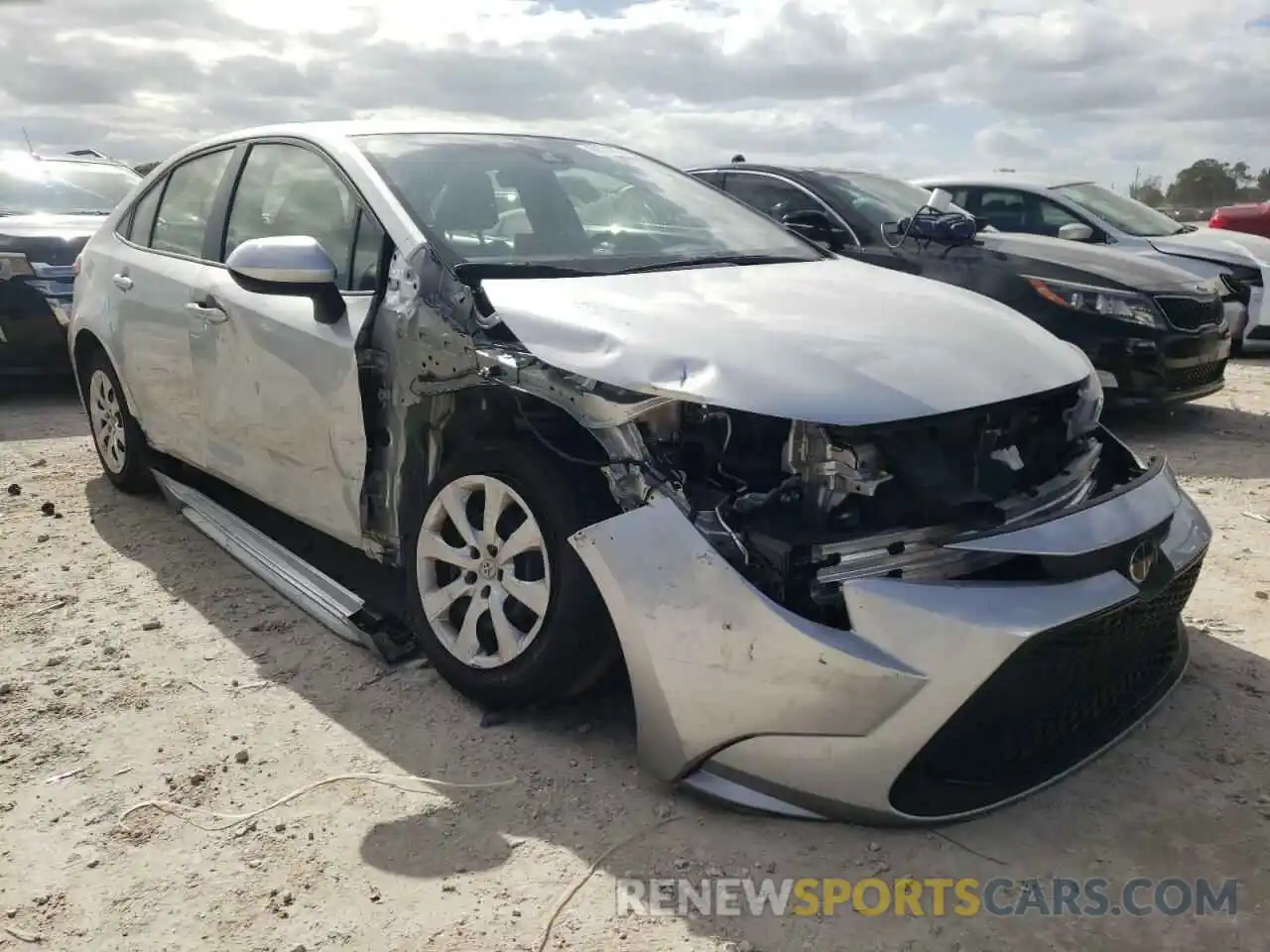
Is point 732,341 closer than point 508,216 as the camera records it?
Yes

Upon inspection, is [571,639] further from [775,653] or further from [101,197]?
[101,197]

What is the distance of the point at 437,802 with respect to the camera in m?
2.58

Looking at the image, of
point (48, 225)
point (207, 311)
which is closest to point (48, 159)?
point (48, 225)

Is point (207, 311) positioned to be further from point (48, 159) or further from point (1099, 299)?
point (48, 159)

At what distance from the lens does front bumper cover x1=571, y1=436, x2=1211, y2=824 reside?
2.18 meters

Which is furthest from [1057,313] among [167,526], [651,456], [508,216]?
[167,526]

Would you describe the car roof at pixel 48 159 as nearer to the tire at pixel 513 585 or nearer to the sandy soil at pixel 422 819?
the sandy soil at pixel 422 819

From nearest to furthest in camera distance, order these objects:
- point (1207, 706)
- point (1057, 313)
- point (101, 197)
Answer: point (1207, 706), point (1057, 313), point (101, 197)

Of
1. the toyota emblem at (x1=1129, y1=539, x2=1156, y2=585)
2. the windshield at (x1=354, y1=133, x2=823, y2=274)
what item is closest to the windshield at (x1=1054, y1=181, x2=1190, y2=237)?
the windshield at (x1=354, y1=133, x2=823, y2=274)

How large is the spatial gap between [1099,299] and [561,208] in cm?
366

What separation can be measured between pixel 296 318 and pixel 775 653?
192 cm

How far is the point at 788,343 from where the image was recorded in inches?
99.8

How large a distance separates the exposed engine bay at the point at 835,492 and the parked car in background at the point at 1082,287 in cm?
355

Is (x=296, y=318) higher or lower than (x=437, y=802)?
higher
